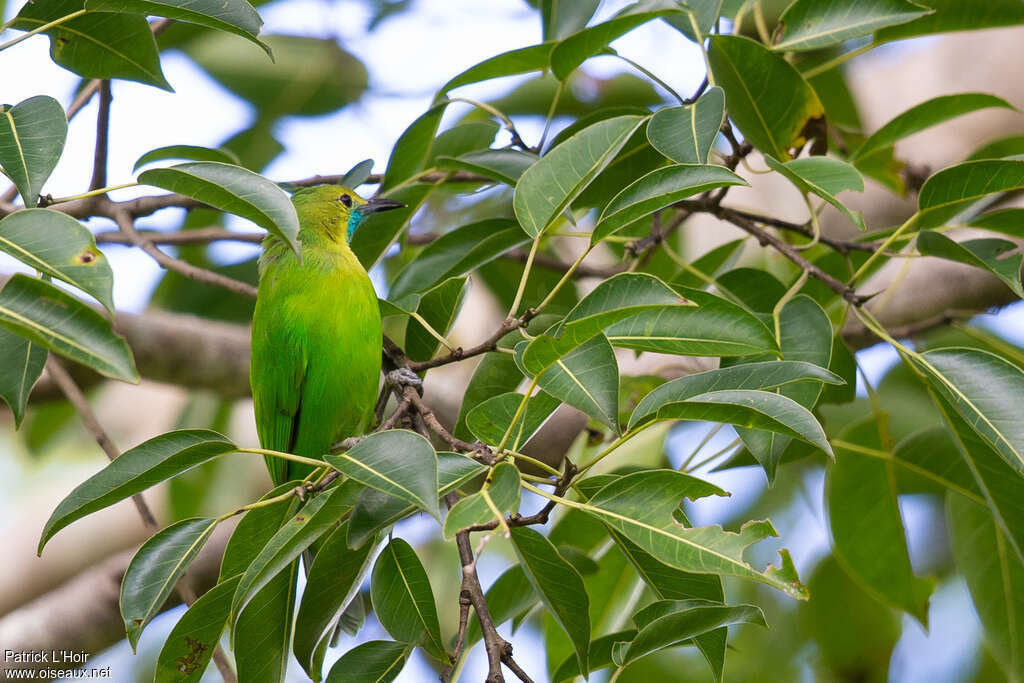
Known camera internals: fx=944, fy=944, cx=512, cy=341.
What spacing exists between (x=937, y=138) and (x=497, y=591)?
4517mm

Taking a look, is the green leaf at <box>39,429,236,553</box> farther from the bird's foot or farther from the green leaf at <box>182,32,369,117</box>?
the green leaf at <box>182,32,369,117</box>

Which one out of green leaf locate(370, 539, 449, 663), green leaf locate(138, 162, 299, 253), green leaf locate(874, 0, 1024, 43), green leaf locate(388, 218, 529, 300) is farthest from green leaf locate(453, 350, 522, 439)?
green leaf locate(874, 0, 1024, 43)

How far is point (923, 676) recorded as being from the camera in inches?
208

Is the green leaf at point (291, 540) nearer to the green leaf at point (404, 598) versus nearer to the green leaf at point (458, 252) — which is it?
the green leaf at point (404, 598)

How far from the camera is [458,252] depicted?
241 centimetres

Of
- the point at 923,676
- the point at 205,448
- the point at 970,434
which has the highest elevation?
the point at 205,448

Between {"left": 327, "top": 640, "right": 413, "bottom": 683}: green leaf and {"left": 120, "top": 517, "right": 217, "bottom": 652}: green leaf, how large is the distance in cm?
34

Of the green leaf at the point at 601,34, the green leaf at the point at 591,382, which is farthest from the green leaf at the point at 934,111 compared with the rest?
the green leaf at the point at 591,382

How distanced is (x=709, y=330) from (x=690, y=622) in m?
0.53

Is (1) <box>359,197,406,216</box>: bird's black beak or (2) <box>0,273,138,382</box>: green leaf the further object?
(1) <box>359,197,406,216</box>: bird's black beak

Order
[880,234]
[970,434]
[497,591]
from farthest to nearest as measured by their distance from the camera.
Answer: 1. [880,234]
2. [497,591]
3. [970,434]

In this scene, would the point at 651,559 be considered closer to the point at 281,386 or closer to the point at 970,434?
the point at 970,434

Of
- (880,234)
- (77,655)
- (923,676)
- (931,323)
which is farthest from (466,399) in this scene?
(923,676)

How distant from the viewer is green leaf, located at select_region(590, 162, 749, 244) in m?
1.63
